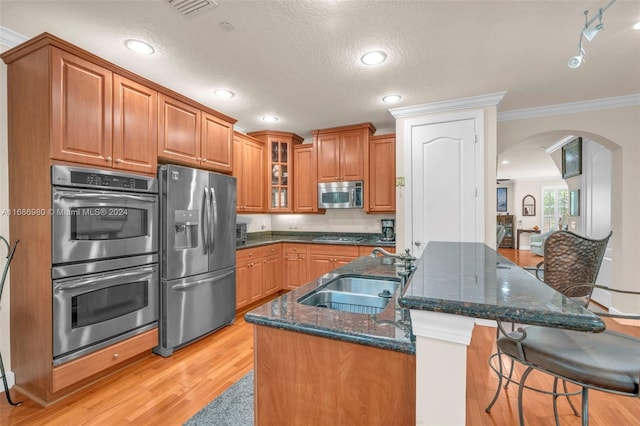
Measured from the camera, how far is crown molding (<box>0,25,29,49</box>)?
1916mm

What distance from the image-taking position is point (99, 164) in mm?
2047

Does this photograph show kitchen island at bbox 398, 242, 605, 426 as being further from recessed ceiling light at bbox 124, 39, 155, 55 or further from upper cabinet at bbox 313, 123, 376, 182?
upper cabinet at bbox 313, 123, 376, 182

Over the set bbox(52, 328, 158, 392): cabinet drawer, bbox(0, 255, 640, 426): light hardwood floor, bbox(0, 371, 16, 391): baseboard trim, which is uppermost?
bbox(52, 328, 158, 392): cabinet drawer

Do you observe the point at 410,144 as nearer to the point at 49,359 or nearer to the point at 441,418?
the point at 441,418

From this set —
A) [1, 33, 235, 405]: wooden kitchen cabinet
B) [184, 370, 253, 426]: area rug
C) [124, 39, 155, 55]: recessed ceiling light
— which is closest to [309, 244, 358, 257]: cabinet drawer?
[184, 370, 253, 426]: area rug

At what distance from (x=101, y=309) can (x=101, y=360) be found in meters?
0.36

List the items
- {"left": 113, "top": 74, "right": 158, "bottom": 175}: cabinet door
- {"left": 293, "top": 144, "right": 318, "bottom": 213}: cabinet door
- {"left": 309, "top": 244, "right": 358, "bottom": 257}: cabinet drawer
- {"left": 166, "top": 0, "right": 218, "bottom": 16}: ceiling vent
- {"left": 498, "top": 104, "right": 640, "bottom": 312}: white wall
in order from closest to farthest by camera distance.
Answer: {"left": 166, "top": 0, "right": 218, "bottom": 16}: ceiling vent
{"left": 113, "top": 74, "right": 158, "bottom": 175}: cabinet door
{"left": 498, "top": 104, "right": 640, "bottom": 312}: white wall
{"left": 309, "top": 244, "right": 358, "bottom": 257}: cabinet drawer
{"left": 293, "top": 144, "right": 318, "bottom": 213}: cabinet door

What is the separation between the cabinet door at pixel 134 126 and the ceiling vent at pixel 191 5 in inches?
34.4

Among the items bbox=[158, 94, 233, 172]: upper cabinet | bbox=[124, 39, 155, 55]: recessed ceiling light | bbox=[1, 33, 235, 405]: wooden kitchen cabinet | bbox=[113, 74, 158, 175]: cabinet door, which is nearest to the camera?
bbox=[1, 33, 235, 405]: wooden kitchen cabinet

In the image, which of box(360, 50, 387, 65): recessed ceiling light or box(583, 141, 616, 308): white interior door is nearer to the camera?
box(360, 50, 387, 65): recessed ceiling light

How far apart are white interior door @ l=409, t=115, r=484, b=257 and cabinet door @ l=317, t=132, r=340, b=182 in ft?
3.76

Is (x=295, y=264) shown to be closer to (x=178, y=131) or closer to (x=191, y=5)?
(x=178, y=131)

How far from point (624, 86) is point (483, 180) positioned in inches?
60.5

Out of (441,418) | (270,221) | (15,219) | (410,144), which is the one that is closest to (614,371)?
(441,418)
